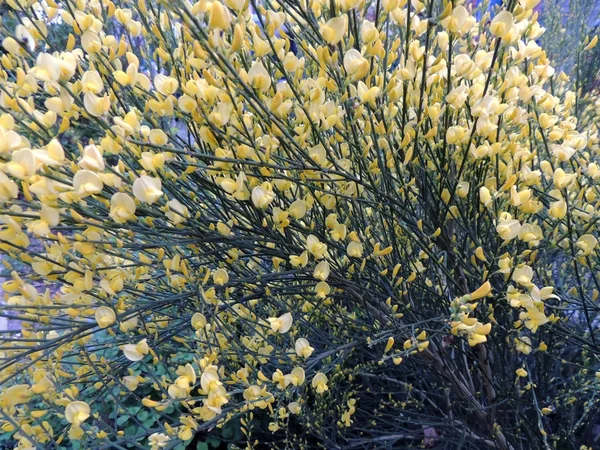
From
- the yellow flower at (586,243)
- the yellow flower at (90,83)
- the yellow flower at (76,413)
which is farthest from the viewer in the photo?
the yellow flower at (586,243)

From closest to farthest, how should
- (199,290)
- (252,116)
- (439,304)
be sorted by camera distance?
(199,290), (252,116), (439,304)

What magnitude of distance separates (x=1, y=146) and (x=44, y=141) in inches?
18.2

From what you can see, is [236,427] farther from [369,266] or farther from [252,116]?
[252,116]

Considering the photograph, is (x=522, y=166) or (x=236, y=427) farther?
(x=236, y=427)

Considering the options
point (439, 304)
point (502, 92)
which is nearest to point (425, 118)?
point (502, 92)

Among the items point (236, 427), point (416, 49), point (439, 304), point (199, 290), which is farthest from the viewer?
point (236, 427)

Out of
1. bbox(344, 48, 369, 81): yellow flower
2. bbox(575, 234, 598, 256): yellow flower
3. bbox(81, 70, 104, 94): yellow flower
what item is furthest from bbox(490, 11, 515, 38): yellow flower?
bbox(81, 70, 104, 94): yellow flower

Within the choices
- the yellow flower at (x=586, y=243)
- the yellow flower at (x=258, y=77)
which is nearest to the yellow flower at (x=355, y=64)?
the yellow flower at (x=258, y=77)

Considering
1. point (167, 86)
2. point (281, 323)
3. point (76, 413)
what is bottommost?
point (76, 413)

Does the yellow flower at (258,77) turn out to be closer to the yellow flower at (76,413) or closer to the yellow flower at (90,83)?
the yellow flower at (90,83)

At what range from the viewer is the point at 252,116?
113cm

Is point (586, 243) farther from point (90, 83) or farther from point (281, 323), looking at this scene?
point (90, 83)

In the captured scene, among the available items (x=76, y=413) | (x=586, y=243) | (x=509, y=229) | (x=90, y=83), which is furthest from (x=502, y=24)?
(x=76, y=413)

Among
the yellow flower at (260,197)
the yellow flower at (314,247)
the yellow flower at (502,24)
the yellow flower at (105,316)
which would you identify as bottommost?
the yellow flower at (105,316)
